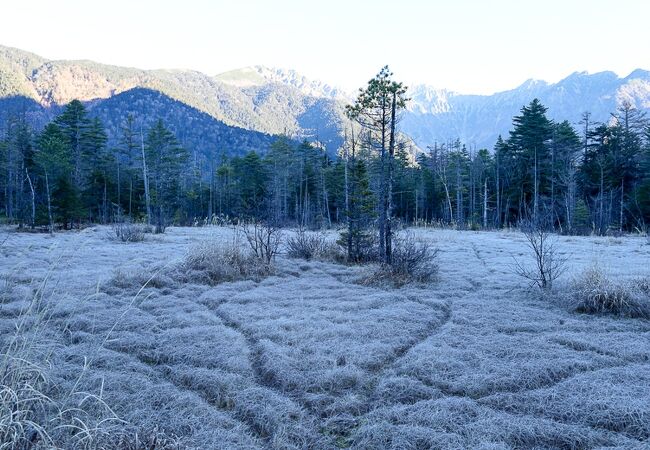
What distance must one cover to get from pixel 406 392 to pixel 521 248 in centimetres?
1202

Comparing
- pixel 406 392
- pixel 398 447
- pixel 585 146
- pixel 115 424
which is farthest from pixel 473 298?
pixel 585 146

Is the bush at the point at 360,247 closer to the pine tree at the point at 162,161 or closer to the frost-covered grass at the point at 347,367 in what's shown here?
the frost-covered grass at the point at 347,367

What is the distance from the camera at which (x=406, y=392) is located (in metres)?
3.35

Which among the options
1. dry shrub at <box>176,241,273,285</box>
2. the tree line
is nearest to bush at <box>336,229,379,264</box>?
dry shrub at <box>176,241,273,285</box>

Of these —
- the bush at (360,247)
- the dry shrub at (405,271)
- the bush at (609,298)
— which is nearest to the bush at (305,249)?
the bush at (360,247)

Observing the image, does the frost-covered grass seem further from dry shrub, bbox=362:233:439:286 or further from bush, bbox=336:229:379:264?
bush, bbox=336:229:379:264

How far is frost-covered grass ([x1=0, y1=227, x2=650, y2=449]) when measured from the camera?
107 inches

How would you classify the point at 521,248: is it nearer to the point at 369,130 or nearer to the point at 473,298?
the point at 369,130

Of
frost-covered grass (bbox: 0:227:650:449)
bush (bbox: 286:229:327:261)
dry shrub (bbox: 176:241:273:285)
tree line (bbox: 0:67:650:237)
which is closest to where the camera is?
frost-covered grass (bbox: 0:227:650:449)

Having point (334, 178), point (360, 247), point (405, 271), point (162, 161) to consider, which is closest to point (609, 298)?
point (405, 271)

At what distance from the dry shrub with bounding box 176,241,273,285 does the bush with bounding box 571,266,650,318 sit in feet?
17.9

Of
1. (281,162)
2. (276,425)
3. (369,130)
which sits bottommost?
(276,425)

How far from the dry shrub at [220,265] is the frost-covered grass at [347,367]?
95 cm

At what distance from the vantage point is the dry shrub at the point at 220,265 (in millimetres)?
7855
